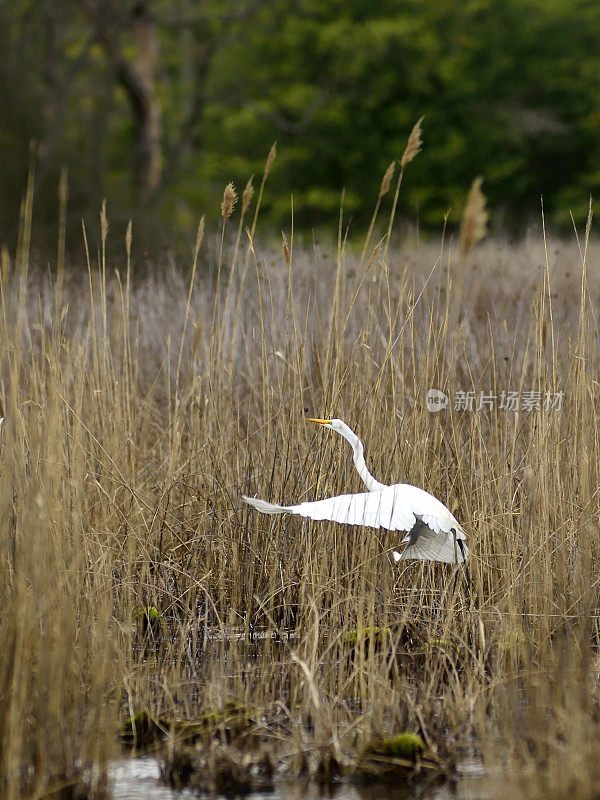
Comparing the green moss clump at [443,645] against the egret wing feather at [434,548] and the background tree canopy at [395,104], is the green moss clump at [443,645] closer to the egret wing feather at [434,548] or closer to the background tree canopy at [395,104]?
the egret wing feather at [434,548]

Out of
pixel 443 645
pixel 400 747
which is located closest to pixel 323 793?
pixel 400 747

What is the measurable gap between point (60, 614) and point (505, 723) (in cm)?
94

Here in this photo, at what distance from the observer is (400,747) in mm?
2260

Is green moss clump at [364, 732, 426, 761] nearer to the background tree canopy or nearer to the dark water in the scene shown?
the dark water

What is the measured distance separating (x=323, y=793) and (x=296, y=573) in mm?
1080

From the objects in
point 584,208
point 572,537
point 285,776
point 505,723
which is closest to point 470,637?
point 572,537

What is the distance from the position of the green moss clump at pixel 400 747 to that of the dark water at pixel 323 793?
74 mm

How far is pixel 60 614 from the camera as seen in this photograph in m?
2.27

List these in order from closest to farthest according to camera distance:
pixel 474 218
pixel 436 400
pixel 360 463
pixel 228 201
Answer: pixel 474 218
pixel 360 463
pixel 228 201
pixel 436 400

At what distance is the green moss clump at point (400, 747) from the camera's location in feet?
7.41

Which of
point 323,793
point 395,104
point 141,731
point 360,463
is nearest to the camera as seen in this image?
point 323,793

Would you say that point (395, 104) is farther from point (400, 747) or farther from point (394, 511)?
point (400, 747)

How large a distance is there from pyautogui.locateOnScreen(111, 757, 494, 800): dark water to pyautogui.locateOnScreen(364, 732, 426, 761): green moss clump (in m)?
0.07

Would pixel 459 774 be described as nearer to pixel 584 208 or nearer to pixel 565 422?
pixel 565 422
